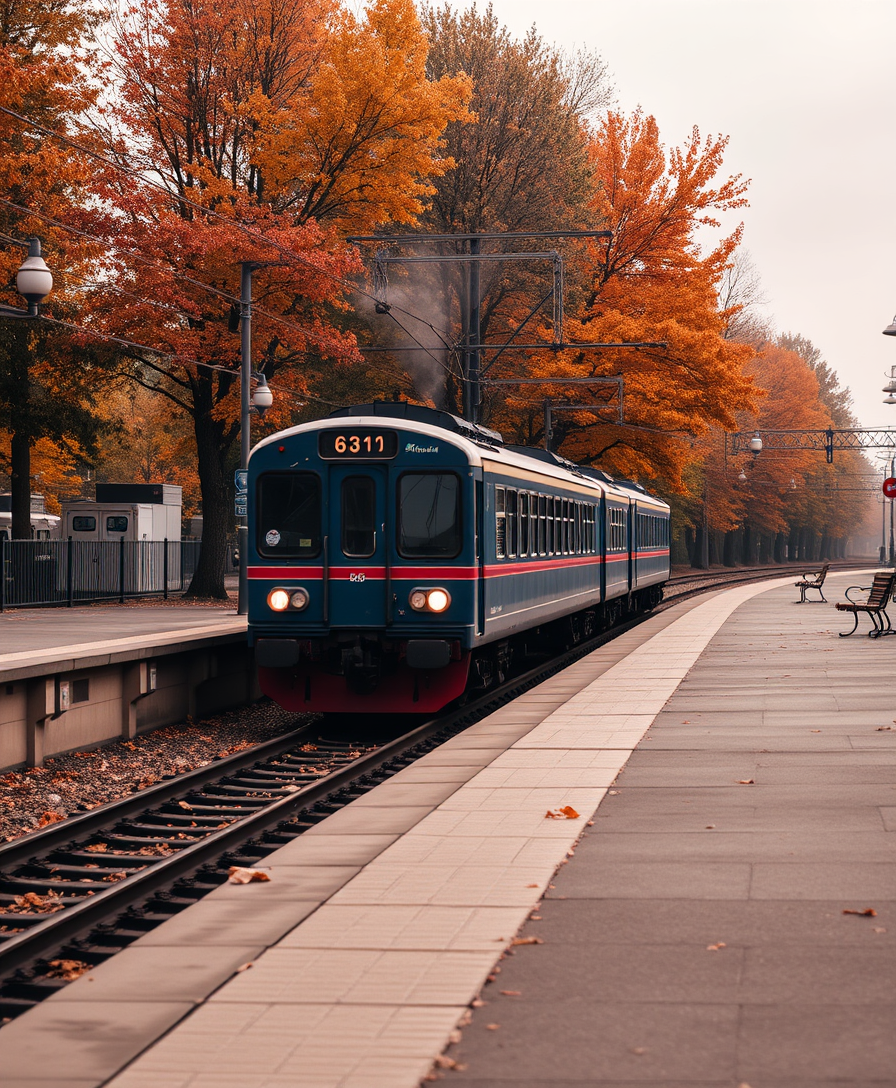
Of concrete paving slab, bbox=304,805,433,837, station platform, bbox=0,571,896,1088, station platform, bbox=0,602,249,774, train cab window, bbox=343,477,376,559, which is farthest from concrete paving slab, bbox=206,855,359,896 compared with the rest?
train cab window, bbox=343,477,376,559

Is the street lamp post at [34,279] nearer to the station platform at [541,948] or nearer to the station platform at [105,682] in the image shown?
the station platform at [105,682]

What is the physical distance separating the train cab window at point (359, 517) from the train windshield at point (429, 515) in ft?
0.98

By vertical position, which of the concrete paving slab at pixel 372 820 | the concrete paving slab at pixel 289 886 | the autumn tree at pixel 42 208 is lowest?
the concrete paving slab at pixel 372 820

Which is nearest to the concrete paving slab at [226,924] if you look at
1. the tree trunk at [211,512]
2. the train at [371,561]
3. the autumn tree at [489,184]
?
the train at [371,561]

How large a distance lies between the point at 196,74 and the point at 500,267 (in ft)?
33.2

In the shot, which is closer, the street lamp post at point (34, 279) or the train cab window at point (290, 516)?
the train cab window at point (290, 516)

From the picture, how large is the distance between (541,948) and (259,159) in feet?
86.7

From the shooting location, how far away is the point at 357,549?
1478cm

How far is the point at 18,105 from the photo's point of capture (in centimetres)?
3014

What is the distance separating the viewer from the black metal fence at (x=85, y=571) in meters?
28.2

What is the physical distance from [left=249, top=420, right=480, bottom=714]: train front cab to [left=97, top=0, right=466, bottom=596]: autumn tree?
14.0 meters

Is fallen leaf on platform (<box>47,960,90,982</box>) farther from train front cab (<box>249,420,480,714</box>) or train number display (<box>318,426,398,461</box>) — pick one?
train number display (<box>318,426,398,461</box>)

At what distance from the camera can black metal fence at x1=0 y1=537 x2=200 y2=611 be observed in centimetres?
2825

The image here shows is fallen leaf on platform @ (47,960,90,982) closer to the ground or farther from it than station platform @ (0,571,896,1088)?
closer to the ground
